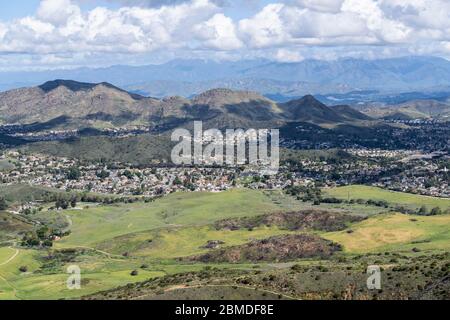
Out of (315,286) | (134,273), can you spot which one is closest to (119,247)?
(134,273)

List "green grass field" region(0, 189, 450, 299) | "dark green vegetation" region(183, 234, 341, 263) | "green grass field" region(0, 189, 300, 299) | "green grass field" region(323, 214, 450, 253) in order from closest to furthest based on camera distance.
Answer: "green grass field" region(0, 189, 300, 299) < "green grass field" region(0, 189, 450, 299) < "dark green vegetation" region(183, 234, 341, 263) < "green grass field" region(323, 214, 450, 253)

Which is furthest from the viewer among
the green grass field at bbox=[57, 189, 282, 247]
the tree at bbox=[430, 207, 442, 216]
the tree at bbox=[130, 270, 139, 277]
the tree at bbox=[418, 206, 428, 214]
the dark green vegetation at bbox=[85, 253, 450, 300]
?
the tree at bbox=[418, 206, 428, 214]

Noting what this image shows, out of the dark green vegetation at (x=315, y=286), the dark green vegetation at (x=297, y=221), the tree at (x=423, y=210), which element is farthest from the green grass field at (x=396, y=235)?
the dark green vegetation at (x=315, y=286)

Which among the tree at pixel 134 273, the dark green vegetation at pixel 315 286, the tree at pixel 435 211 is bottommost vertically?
the tree at pixel 435 211

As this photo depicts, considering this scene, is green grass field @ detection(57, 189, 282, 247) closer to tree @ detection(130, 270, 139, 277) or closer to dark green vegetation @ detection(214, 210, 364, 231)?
dark green vegetation @ detection(214, 210, 364, 231)

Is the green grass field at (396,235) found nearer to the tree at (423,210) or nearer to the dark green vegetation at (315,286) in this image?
the tree at (423,210)

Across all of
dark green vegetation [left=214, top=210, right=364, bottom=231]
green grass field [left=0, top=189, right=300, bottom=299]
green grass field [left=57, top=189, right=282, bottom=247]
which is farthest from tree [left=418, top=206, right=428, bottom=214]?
green grass field [left=57, top=189, right=282, bottom=247]

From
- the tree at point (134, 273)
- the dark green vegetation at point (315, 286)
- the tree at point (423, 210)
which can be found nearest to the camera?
the dark green vegetation at point (315, 286)

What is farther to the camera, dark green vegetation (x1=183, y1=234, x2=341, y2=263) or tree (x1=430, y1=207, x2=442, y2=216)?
tree (x1=430, y1=207, x2=442, y2=216)

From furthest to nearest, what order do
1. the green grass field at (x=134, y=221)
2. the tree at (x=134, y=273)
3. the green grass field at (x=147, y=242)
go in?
the green grass field at (x=134, y=221), the tree at (x=134, y=273), the green grass field at (x=147, y=242)

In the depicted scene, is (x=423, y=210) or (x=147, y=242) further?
(x=423, y=210)

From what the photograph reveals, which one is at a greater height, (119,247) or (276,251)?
(276,251)

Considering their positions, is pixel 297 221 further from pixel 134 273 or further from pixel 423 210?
pixel 134 273

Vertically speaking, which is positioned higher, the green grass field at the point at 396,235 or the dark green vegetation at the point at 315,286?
the dark green vegetation at the point at 315,286
